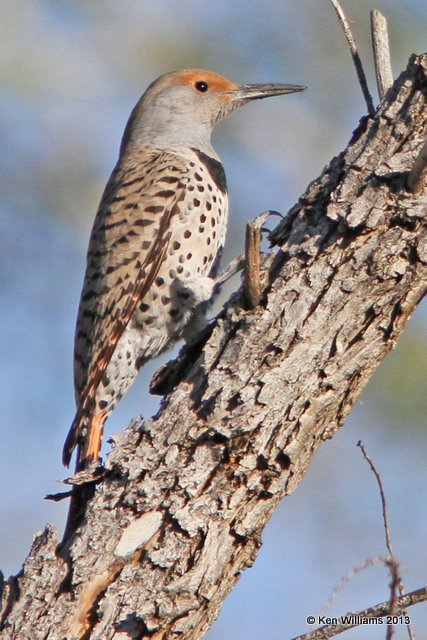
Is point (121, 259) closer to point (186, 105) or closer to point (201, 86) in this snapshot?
point (186, 105)

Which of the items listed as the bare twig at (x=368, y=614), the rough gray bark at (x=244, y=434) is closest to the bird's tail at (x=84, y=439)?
the rough gray bark at (x=244, y=434)

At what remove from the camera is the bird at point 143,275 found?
4.19 metres

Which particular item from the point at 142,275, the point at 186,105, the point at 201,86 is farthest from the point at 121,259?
the point at 201,86

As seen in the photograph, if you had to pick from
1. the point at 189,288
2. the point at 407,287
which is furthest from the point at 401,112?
the point at 189,288

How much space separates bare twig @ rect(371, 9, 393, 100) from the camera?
9.14ft

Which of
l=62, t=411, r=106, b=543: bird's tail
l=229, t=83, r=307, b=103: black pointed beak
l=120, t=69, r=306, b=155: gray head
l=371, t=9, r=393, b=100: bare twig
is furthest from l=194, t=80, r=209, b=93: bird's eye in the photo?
l=371, t=9, r=393, b=100: bare twig

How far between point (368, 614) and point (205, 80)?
3.83 metres

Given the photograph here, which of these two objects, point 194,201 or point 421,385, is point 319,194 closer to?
point 194,201

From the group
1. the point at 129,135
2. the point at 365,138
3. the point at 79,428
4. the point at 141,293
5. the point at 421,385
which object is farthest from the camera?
the point at 421,385

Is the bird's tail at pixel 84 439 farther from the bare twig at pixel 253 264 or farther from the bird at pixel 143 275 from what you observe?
the bare twig at pixel 253 264

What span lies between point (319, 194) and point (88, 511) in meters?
1.14

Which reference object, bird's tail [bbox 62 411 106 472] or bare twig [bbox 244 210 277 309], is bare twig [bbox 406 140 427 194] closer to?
bare twig [bbox 244 210 277 309]

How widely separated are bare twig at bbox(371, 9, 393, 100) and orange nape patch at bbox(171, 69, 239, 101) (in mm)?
2636

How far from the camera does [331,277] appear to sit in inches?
102
